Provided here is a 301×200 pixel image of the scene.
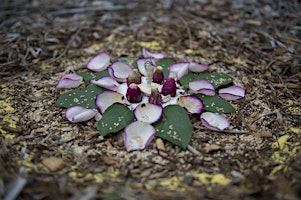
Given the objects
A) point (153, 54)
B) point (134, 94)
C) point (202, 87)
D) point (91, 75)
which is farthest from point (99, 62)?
point (202, 87)

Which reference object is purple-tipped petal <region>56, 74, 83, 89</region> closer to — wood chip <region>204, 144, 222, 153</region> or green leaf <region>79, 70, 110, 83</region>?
green leaf <region>79, 70, 110, 83</region>

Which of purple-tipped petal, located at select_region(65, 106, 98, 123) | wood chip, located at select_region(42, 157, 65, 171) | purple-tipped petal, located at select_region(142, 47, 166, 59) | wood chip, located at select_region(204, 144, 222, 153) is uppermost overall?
purple-tipped petal, located at select_region(142, 47, 166, 59)

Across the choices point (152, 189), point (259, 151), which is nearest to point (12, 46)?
point (152, 189)

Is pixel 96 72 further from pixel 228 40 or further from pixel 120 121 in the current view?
pixel 228 40

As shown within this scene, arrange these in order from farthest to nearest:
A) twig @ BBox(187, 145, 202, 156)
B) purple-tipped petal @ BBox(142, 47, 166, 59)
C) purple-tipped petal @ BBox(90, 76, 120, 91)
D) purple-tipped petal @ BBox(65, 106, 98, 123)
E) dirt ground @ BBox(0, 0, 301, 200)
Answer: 1. purple-tipped petal @ BBox(142, 47, 166, 59)
2. purple-tipped petal @ BBox(90, 76, 120, 91)
3. purple-tipped petal @ BBox(65, 106, 98, 123)
4. twig @ BBox(187, 145, 202, 156)
5. dirt ground @ BBox(0, 0, 301, 200)

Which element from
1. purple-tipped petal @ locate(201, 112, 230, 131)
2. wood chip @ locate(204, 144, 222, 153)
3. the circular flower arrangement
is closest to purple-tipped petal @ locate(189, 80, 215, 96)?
the circular flower arrangement

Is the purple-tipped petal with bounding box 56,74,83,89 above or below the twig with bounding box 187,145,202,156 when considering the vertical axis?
above

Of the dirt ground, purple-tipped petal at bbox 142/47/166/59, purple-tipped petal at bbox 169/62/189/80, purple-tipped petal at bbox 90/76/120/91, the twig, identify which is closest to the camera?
the dirt ground

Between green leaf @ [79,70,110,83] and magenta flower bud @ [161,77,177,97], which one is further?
green leaf @ [79,70,110,83]
